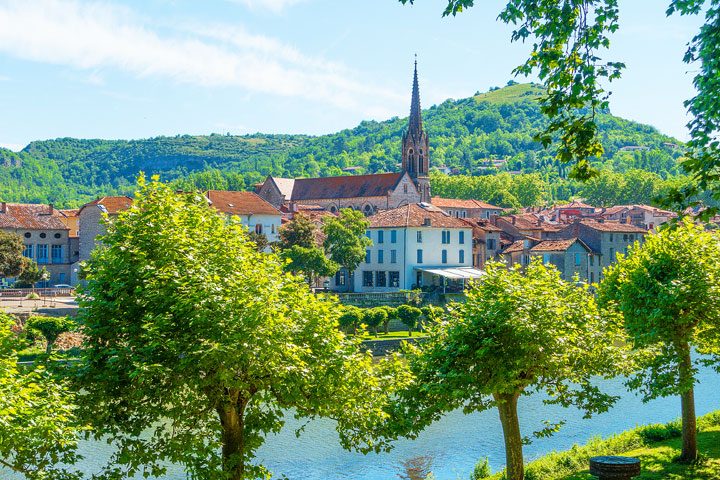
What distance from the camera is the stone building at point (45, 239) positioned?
8212 centimetres

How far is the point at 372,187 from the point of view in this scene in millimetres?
127375

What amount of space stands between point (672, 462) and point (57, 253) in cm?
7201

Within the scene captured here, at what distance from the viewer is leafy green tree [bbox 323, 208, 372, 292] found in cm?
7506

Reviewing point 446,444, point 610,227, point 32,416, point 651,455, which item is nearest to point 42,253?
point 610,227

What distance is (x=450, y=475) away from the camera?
29094mm

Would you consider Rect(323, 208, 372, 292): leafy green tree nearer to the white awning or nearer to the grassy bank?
the white awning

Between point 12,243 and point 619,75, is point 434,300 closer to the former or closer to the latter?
point 12,243

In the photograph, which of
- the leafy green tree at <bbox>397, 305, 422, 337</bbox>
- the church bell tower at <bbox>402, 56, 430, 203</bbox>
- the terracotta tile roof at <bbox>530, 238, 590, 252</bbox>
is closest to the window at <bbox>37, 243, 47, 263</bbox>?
the leafy green tree at <bbox>397, 305, 422, 337</bbox>

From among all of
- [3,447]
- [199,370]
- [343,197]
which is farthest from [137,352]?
[343,197]

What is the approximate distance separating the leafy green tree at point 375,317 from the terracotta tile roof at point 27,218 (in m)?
39.6

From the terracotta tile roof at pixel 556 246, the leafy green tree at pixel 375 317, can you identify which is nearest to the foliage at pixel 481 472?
the leafy green tree at pixel 375 317

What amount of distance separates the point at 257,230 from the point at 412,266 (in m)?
18.3

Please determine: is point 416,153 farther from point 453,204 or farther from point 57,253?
point 57,253

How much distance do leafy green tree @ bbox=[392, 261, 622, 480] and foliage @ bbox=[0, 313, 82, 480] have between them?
322 inches
